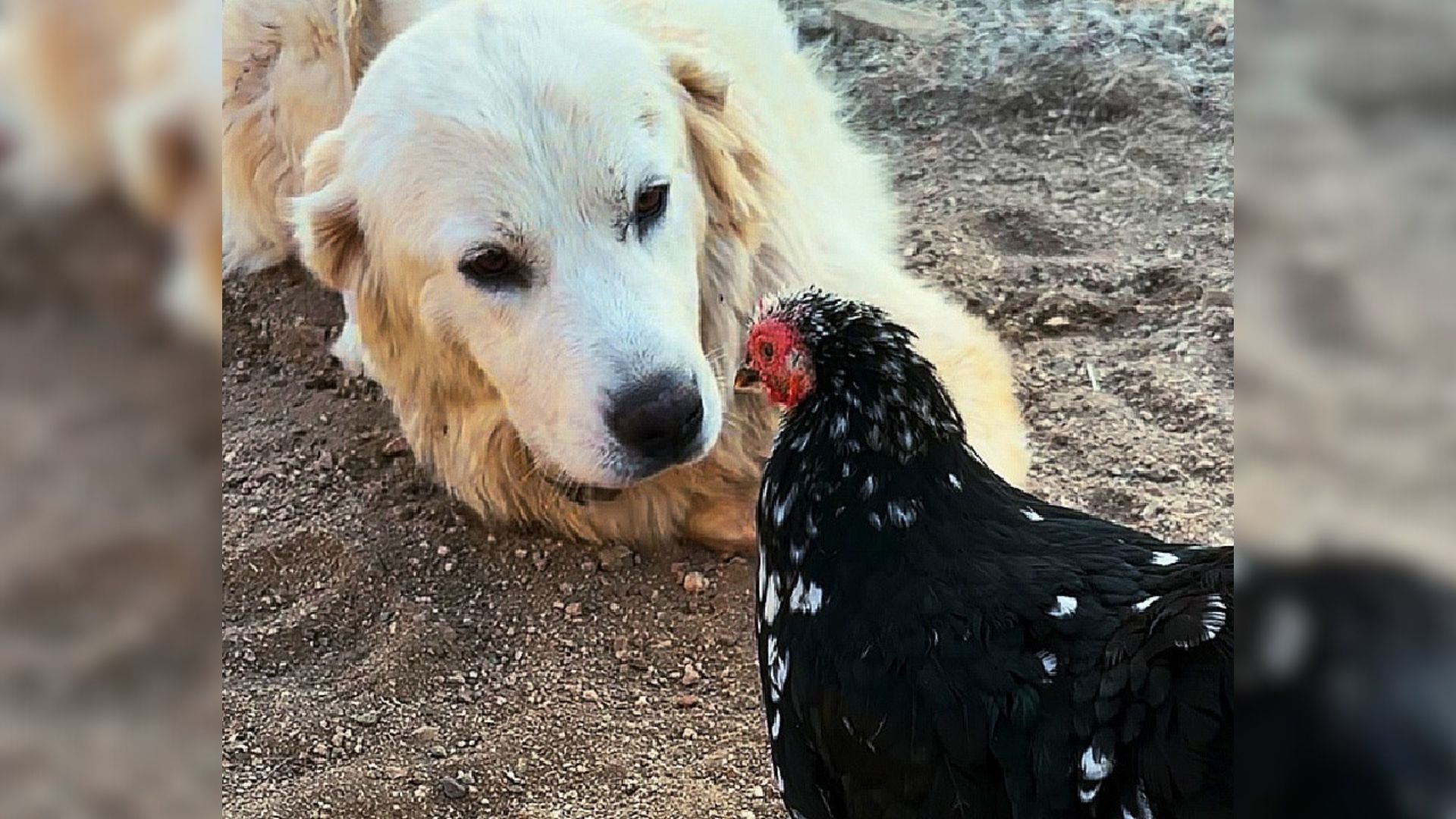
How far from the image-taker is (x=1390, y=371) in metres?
0.43

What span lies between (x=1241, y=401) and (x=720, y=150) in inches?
72.2

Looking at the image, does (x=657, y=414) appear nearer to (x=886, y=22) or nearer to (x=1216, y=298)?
(x=1216, y=298)

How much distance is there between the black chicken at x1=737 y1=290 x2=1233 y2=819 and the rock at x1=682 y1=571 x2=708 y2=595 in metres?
0.66

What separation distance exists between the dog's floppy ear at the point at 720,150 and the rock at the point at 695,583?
0.68 metres

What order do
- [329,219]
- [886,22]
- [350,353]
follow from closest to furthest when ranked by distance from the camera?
[329,219], [350,353], [886,22]

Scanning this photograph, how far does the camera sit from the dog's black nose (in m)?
1.90

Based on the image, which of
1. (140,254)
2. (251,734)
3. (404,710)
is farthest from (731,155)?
(140,254)

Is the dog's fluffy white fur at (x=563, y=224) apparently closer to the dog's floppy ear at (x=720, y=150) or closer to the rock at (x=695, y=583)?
the dog's floppy ear at (x=720, y=150)

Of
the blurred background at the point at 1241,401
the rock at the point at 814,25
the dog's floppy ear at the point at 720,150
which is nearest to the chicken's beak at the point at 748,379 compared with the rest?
the dog's floppy ear at the point at 720,150

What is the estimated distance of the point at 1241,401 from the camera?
1.65 feet

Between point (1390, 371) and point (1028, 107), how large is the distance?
11.0 ft

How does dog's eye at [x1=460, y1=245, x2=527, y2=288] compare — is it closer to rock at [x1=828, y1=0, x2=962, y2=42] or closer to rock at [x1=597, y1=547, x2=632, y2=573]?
rock at [x1=597, y1=547, x2=632, y2=573]

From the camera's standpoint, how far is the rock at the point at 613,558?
2.42 metres

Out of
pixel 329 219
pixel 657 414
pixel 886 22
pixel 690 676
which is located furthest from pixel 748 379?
pixel 886 22
